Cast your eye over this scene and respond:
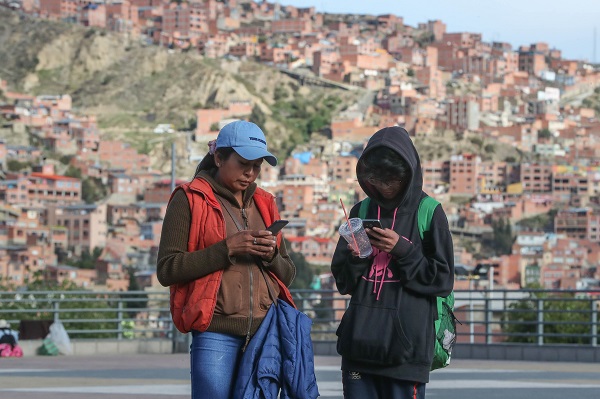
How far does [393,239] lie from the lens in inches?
216

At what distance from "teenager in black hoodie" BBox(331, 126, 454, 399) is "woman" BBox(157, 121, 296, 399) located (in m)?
0.34

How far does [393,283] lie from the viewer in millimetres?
5609

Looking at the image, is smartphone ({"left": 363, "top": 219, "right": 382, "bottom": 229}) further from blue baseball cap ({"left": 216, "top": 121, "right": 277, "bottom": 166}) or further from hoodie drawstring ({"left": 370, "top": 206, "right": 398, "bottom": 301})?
blue baseball cap ({"left": 216, "top": 121, "right": 277, "bottom": 166})

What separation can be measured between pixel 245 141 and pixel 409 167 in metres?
0.67

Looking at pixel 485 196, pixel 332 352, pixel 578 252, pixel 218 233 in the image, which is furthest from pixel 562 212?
pixel 218 233

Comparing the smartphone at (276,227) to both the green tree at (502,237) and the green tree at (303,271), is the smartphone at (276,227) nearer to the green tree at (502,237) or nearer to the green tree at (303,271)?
the green tree at (303,271)

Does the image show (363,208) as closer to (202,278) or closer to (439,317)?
(439,317)

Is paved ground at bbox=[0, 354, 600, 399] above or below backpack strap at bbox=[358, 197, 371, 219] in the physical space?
below

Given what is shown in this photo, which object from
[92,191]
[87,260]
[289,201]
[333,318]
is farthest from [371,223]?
[289,201]

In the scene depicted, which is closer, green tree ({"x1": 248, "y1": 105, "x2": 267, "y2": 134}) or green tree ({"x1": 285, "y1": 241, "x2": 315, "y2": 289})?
green tree ({"x1": 285, "y1": 241, "x2": 315, "y2": 289})

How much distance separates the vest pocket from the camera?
5.52 metres

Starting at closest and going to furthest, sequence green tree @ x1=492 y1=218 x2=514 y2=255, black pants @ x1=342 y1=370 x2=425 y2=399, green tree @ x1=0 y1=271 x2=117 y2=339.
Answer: black pants @ x1=342 y1=370 x2=425 y2=399, green tree @ x1=0 y1=271 x2=117 y2=339, green tree @ x1=492 y1=218 x2=514 y2=255

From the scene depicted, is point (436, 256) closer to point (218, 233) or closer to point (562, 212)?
point (218, 233)

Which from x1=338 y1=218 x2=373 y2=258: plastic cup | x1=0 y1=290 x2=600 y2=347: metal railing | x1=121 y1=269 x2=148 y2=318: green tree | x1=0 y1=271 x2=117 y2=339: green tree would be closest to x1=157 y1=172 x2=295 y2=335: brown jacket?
x1=338 y1=218 x2=373 y2=258: plastic cup
